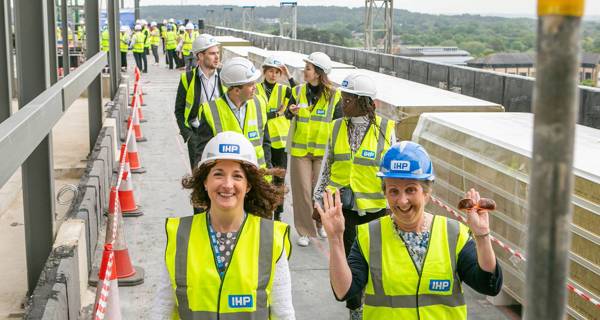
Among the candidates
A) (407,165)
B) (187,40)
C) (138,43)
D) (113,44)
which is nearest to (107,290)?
(407,165)

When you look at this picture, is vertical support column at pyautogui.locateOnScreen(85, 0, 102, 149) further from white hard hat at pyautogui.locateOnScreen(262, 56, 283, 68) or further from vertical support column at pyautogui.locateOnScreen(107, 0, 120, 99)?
white hard hat at pyautogui.locateOnScreen(262, 56, 283, 68)

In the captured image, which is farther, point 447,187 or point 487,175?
point 447,187

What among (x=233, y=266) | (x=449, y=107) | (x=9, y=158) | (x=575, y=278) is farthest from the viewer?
(x=449, y=107)

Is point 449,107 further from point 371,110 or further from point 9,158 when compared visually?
Result: point 9,158

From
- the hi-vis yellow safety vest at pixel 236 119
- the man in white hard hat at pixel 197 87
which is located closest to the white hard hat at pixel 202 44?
the man in white hard hat at pixel 197 87

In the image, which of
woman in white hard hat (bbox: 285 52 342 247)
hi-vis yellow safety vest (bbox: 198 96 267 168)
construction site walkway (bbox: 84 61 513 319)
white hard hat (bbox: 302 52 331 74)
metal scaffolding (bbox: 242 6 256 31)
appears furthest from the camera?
metal scaffolding (bbox: 242 6 256 31)

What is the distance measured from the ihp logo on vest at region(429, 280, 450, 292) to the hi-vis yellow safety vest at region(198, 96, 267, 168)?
3976 millimetres

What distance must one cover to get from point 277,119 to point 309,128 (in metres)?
0.83

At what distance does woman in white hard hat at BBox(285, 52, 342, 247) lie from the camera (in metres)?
9.38

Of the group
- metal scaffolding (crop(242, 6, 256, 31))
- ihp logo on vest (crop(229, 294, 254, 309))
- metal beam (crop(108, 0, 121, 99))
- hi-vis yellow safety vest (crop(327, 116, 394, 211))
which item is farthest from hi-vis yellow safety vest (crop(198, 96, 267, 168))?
metal scaffolding (crop(242, 6, 256, 31))

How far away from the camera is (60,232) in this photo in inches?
323

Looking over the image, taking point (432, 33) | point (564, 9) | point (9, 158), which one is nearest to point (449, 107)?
point (9, 158)

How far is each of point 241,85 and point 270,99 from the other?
2607 mm

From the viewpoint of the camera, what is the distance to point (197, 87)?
10.2 meters
